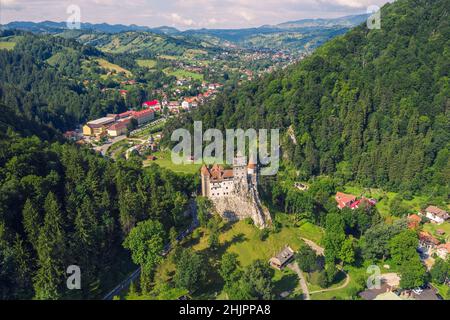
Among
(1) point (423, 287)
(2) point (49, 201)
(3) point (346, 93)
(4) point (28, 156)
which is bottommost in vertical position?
(1) point (423, 287)

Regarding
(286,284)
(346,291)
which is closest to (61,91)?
(286,284)

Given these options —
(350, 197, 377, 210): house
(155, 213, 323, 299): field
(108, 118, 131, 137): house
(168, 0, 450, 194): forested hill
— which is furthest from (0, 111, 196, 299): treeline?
(108, 118, 131, 137): house

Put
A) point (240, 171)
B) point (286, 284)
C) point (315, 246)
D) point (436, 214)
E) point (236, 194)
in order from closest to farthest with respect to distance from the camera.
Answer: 1. point (286, 284)
2. point (240, 171)
3. point (236, 194)
4. point (315, 246)
5. point (436, 214)

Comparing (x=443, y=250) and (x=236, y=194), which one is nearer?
(x=236, y=194)

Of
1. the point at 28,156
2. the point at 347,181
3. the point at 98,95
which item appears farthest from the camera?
the point at 98,95

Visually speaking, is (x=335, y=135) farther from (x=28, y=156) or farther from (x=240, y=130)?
(x=28, y=156)

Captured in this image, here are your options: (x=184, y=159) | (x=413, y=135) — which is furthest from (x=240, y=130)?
(x=413, y=135)

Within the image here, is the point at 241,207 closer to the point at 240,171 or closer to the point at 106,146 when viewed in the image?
the point at 240,171

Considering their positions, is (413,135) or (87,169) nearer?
(87,169)
